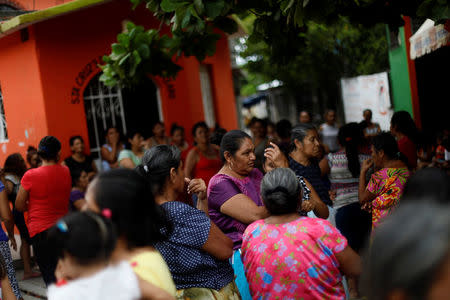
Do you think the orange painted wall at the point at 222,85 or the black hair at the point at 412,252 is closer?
the black hair at the point at 412,252

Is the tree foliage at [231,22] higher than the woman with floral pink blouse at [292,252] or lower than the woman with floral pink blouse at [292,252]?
higher

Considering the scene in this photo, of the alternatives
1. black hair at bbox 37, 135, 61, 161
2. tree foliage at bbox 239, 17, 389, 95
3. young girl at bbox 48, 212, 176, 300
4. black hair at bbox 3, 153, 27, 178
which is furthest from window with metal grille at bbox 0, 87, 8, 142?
tree foliage at bbox 239, 17, 389, 95

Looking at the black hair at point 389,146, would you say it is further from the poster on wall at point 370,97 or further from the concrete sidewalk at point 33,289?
the poster on wall at point 370,97

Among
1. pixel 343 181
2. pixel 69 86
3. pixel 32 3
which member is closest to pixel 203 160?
pixel 343 181

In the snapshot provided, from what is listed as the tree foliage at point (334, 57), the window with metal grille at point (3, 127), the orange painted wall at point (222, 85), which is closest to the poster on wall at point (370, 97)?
the orange painted wall at point (222, 85)

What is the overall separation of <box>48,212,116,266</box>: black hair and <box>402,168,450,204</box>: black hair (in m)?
1.13

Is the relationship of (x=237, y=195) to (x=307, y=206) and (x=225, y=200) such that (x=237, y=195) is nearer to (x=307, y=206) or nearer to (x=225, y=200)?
(x=225, y=200)

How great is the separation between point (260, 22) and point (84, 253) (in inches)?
167

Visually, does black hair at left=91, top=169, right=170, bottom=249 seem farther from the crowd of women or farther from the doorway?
the doorway

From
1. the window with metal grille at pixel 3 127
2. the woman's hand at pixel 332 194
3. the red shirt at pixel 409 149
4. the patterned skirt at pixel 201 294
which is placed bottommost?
the patterned skirt at pixel 201 294

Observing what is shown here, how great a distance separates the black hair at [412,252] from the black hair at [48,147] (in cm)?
457

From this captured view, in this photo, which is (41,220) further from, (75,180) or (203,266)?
(203,266)

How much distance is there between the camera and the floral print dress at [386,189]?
4566mm

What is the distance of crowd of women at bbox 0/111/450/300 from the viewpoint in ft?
5.12
